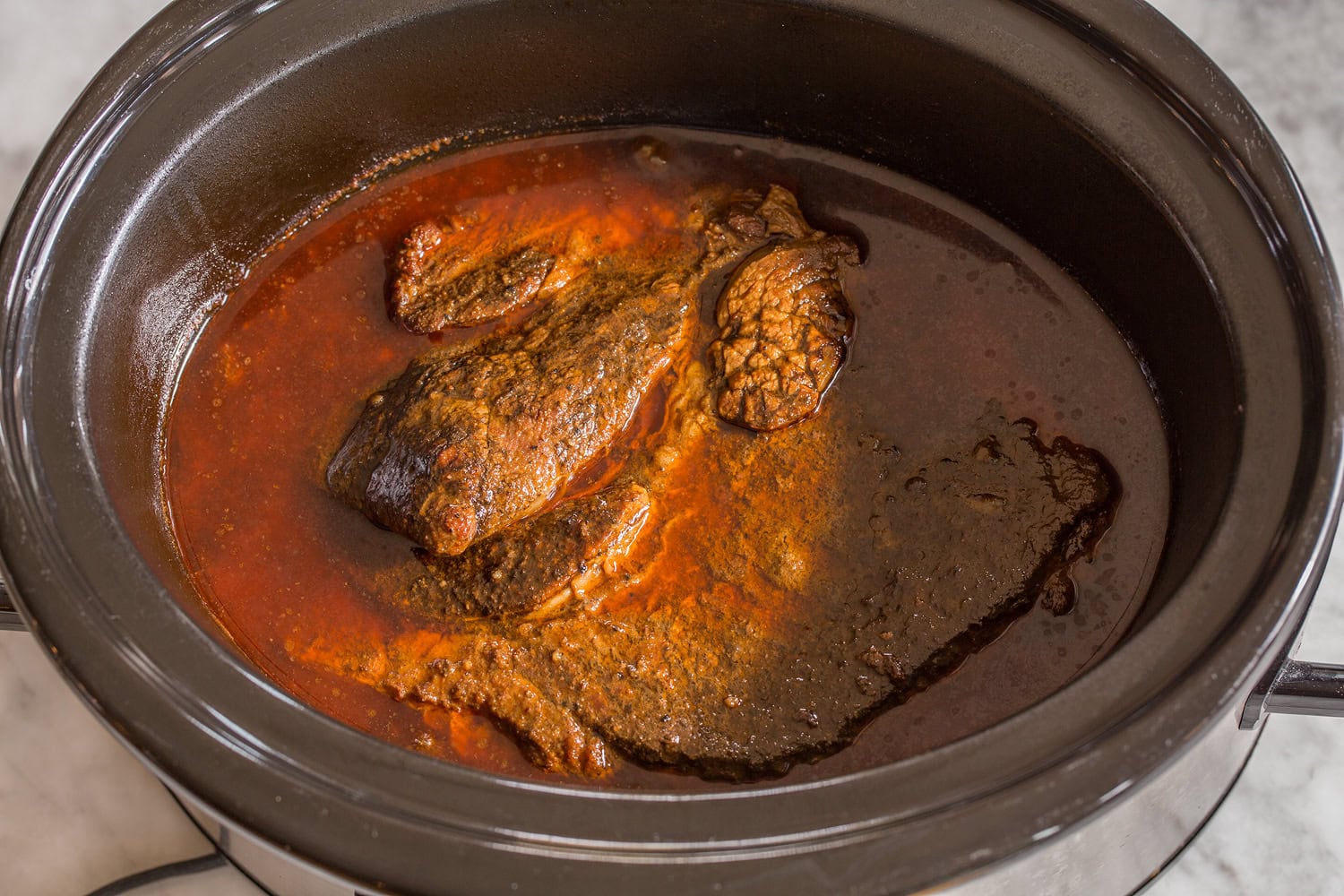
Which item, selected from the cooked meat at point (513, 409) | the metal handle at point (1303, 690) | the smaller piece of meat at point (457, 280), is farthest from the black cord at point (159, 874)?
the metal handle at point (1303, 690)

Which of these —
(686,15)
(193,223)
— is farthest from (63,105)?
(686,15)

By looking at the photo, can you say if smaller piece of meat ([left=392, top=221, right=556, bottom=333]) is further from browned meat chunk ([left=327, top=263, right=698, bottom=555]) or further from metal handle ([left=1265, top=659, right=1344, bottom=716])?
metal handle ([left=1265, top=659, right=1344, bottom=716])

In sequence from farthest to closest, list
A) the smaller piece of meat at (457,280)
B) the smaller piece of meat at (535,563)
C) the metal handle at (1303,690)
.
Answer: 1. the smaller piece of meat at (457,280)
2. the smaller piece of meat at (535,563)
3. the metal handle at (1303,690)

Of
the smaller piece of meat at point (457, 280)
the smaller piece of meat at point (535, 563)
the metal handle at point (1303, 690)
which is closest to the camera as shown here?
the metal handle at point (1303, 690)

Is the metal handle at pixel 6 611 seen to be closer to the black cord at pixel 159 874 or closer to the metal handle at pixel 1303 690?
the black cord at pixel 159 874

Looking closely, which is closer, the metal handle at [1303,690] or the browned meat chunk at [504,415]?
the metal handle at [1303,690]

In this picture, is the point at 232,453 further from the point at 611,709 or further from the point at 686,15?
the point at 686,15
